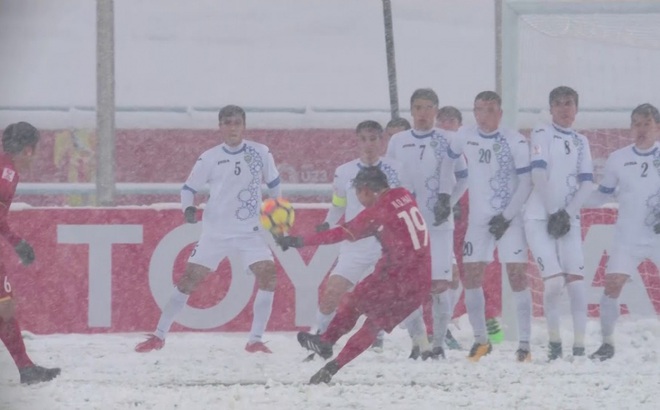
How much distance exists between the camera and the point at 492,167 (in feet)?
32.2

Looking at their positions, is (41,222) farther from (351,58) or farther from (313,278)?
(351,58)

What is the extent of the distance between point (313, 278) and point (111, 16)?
334 cm

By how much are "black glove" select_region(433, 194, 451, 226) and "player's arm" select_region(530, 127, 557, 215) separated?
2.06 ft

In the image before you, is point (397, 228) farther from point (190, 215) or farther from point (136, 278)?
point (136, 278)

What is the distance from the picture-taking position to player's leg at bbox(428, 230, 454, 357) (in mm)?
9805

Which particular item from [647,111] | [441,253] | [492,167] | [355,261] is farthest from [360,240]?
[647,111]

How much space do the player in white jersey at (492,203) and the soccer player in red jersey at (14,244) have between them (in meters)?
3.11

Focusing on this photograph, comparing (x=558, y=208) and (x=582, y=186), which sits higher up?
(x=582, y=186)

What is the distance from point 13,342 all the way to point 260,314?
2548 millimetres

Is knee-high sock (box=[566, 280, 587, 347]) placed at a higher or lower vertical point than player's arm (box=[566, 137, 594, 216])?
lower

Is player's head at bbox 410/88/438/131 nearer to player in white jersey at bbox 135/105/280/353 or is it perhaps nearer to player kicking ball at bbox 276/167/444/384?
player in white jersey at bbox 135/105/280/353

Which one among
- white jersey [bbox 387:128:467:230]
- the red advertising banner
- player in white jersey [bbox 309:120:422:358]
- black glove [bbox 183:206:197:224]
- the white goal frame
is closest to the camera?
player in white jersey [bbox 309:120:422:358]

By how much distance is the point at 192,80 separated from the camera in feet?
127

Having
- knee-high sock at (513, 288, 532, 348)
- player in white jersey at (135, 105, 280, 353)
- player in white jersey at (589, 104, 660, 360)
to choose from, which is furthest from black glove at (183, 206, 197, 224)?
player in white jersey at (589, 104, 660, 360)
